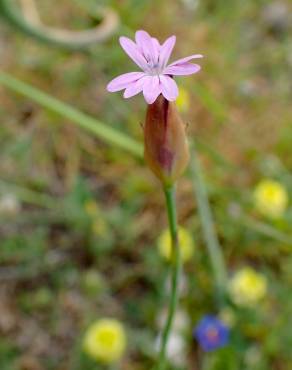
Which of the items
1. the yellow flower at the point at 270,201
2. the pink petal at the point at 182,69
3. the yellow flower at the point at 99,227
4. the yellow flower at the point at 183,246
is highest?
the yellow flower at the point at 270,201

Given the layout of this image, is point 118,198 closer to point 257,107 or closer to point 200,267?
point 200,267

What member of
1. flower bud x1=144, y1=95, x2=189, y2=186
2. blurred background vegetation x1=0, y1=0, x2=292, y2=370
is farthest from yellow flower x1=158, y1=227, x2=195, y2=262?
flower bud x1=144, y1=95, x2=189, y2=186

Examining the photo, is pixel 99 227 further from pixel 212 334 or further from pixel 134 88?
pixel 134 88

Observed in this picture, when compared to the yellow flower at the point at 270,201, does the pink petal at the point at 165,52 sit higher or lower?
lower

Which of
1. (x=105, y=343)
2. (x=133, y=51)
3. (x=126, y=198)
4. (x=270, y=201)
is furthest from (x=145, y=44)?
(x=126, y=198)

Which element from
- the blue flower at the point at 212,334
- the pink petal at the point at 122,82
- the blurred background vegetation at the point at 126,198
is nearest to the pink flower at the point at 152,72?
the pink petal at the point at 122,82

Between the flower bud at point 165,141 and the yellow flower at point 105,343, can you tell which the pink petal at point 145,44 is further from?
the yellow flower at point 105,343
